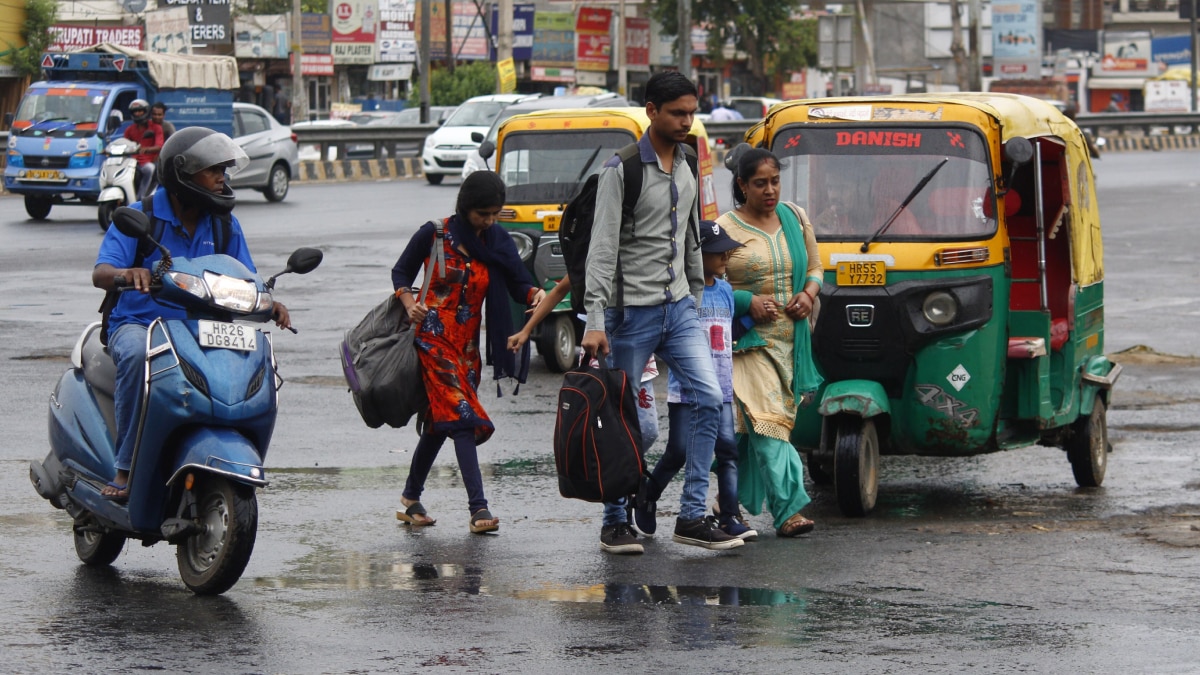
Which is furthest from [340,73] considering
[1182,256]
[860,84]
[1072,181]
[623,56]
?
[1072,181]

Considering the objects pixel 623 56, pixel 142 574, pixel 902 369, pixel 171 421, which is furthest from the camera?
pixel 623 56

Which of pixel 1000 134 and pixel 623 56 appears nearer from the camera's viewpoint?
pixel 1000 134

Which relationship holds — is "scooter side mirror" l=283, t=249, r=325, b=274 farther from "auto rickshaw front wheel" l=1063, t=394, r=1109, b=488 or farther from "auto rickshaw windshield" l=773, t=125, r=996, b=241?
"auto rickshaw front wheel" l=1063, t=394, r=1109, b=488

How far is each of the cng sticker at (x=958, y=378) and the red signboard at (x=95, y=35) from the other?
49.8 metres

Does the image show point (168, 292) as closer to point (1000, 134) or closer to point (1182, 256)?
point (1000, 134)

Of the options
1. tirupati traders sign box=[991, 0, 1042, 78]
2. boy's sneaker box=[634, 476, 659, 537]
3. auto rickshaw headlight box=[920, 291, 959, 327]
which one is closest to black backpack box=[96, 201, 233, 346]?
boy's sneaker box=[634, 476, 659, 537]

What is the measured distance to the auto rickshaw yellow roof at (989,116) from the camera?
333 inches

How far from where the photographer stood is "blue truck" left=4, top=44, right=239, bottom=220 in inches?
987

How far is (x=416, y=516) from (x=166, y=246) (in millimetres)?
1821

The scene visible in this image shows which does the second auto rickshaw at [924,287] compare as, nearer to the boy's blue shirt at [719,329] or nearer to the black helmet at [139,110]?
the boy's blue shirt at [719,329]

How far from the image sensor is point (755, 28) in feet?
209

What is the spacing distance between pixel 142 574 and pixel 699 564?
212 cm

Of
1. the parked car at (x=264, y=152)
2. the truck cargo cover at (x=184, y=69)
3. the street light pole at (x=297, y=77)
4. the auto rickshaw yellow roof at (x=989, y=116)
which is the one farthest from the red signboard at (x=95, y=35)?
the auto rickshaw yellow roof at (x=989, y=116)

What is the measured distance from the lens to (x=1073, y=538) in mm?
7566
